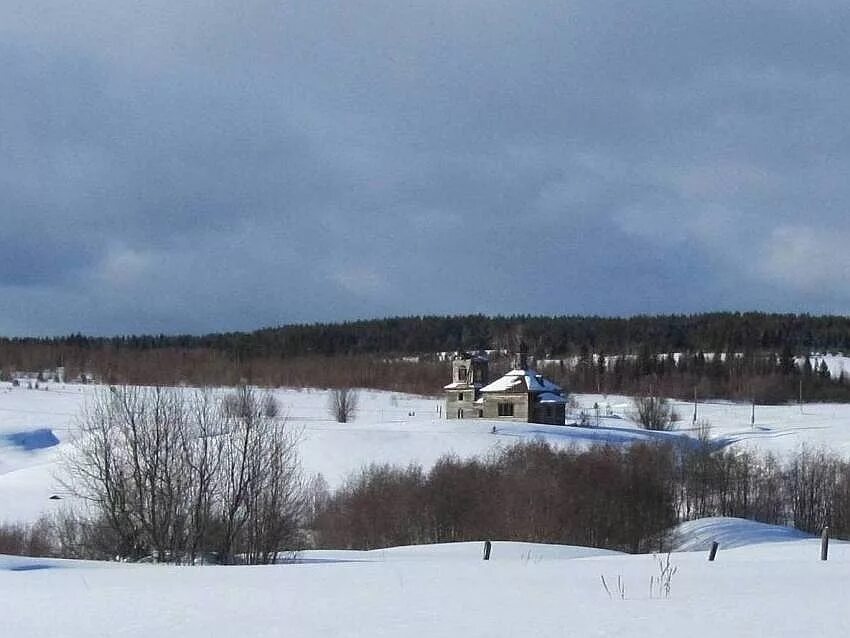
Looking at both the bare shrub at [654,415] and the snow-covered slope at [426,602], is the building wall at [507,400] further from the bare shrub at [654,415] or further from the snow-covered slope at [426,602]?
the snow-covered slope at [426,602]

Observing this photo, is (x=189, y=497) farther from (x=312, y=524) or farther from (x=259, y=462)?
(x=312, y=524)

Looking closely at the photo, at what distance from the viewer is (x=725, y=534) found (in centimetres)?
3778

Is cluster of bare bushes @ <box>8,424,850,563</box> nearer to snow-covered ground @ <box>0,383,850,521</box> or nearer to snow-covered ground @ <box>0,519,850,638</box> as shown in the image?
snow-covered ground @ <box>0,383,850,521</box>

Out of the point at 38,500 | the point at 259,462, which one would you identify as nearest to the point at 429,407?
the point at 38,500

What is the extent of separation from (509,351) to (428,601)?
10252 cm

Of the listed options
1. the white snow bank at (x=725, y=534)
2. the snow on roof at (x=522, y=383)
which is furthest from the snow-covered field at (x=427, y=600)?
the snow on roof at (x=522, y=383)

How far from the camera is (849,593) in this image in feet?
37.9

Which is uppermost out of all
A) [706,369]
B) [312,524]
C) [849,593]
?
[706,369]

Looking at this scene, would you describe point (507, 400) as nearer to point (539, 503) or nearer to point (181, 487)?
point (539, 503)

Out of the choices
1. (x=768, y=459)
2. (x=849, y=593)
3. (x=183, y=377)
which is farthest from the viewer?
(x=183, y=377)

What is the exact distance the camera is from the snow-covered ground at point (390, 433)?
5000 cm

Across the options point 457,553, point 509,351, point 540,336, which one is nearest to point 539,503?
point 457,553

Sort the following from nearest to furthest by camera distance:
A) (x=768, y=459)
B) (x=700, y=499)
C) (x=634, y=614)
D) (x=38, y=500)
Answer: (x=634, y=614) → (x=38, y=500) → (x=700, y=499) → (x=768, y=459)

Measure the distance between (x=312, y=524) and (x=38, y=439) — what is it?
35223mm
